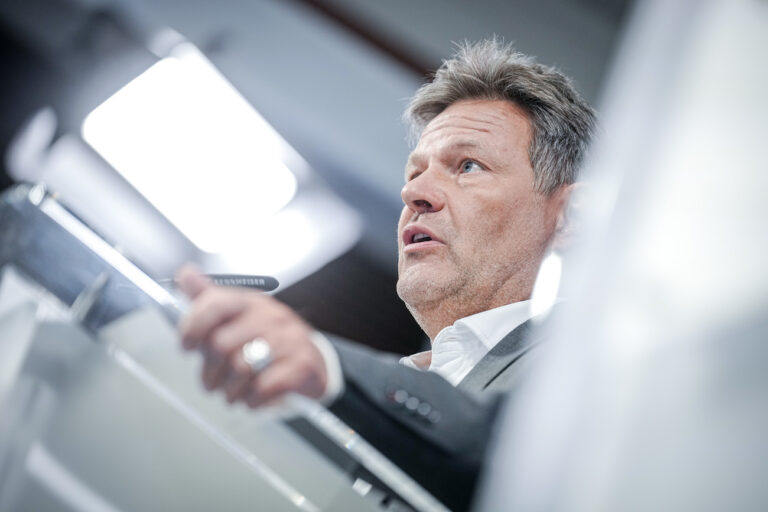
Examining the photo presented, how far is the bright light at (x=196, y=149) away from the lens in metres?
0.72

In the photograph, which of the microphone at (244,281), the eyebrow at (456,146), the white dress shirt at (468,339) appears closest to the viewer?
the microphone at (244,281)

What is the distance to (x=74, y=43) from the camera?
0.92 metres

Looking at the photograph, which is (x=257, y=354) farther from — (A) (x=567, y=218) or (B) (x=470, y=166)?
(B) (x=470, y=166)

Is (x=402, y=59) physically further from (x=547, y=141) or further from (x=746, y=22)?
(x=746, y=22)

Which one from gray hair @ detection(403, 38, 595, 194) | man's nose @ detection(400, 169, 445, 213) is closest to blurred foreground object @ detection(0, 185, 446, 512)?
man's nose @ detection(400, 169, 445, 213)

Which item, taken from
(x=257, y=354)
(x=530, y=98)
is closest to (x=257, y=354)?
(x=257, y=354)

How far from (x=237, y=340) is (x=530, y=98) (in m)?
0.64

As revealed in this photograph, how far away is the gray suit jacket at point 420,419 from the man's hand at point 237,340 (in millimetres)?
51

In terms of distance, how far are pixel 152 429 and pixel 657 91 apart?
1.02 feet

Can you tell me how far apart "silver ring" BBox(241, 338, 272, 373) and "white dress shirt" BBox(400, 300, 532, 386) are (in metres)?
0.27

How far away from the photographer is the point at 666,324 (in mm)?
305

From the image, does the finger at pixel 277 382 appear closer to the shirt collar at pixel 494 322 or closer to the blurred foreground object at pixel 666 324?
the blurred foreground object at pixel 666 324

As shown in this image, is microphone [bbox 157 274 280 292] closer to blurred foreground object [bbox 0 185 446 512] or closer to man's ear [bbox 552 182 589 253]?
blurred foreground object [bbox 0 185 446 512]

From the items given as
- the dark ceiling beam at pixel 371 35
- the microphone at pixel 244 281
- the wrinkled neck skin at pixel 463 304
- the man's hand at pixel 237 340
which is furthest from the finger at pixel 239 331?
the dark ceiling beam at pixel 371 35
